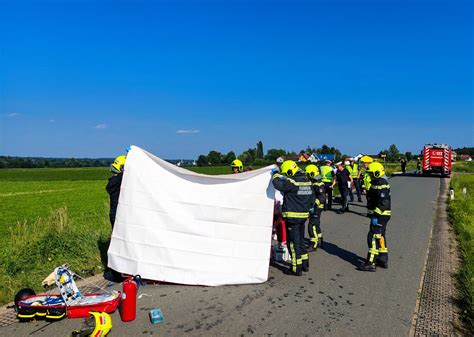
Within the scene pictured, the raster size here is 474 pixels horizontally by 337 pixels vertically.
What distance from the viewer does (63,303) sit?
4.83m

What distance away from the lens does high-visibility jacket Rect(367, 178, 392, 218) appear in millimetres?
6845

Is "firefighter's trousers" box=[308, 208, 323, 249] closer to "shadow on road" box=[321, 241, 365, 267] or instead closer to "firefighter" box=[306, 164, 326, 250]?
"firefighter" box=[306, 164, 326, 250]

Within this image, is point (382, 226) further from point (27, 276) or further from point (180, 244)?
point (27, 276)

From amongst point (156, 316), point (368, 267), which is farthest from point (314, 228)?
point (156, 316)

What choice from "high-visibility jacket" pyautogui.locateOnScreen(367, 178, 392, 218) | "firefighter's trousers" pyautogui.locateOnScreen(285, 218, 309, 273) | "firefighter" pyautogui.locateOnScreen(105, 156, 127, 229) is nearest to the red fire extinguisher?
"firefighter" pyautogui.locateOnScreen(105, 156, 127, 229)

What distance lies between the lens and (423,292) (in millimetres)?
5770

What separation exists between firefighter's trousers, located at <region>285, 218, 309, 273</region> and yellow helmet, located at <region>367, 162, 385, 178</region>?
1.67 metres

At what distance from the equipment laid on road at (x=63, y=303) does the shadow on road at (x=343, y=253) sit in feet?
15.2

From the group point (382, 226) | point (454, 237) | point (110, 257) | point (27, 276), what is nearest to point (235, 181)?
point (110, 257)

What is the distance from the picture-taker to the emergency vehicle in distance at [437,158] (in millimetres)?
36000

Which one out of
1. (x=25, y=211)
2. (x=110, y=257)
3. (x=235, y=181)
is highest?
(x=235, y=181)

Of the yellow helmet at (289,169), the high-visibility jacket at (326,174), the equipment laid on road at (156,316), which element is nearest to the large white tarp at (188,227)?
the yellow helmet at (289,169)

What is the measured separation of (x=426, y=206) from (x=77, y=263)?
14.0 metres

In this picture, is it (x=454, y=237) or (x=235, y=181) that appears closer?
(x=235, y=181)
